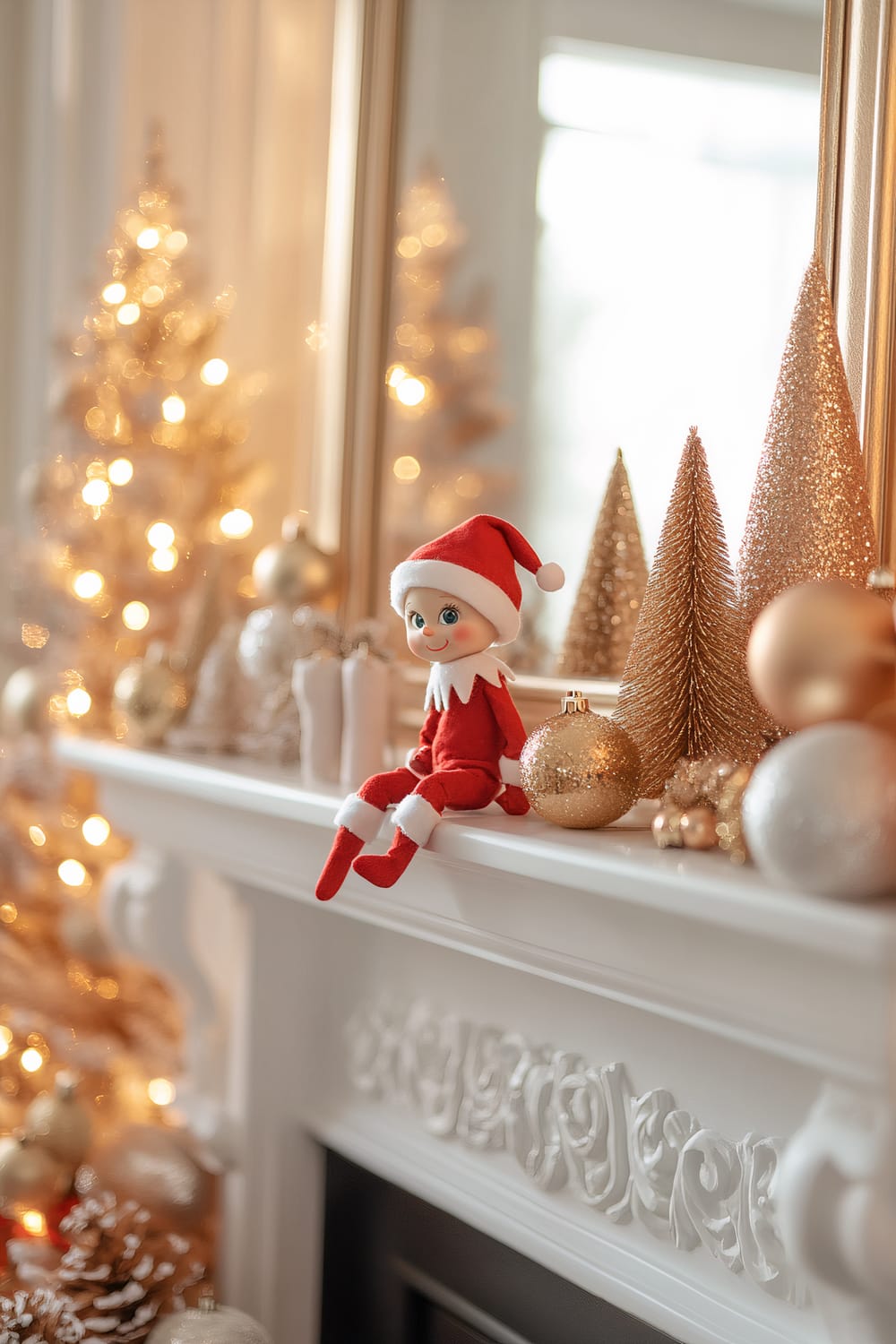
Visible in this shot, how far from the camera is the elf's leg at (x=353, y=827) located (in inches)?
38.0

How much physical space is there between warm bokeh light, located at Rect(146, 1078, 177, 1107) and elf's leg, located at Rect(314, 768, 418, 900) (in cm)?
91

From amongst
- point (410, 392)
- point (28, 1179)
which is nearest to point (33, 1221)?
point (28, 1179)

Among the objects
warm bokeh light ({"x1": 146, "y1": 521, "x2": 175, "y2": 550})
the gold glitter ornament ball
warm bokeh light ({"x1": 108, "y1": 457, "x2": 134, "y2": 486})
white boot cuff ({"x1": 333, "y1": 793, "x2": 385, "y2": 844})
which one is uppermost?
warm bokeh light ({"x1": 108, "y1": 457, "x2": 134, "y2": 486})

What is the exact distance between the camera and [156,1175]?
4.89 ft

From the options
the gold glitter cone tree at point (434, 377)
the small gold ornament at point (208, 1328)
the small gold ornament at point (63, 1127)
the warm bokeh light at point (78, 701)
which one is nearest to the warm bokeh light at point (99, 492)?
the warm bokeh light at point (78, 701)

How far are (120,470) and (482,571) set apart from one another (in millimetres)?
879

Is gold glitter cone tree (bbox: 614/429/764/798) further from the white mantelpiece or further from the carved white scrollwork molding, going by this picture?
the carved white scrollwork molding

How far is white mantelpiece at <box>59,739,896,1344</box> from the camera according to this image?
0.77 meters

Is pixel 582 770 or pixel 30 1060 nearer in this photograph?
pixel 582 770

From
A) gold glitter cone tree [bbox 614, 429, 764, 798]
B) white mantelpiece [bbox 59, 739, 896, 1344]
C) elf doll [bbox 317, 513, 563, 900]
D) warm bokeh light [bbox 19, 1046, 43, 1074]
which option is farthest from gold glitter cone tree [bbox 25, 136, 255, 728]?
gold glitter cone tree [bbox 614, 429, 764, 798]

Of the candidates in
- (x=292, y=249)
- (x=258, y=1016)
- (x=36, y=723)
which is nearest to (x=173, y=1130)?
(x=258, y=1016)

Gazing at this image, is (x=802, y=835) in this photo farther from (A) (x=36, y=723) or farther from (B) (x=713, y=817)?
(A) (x=36, y=723)

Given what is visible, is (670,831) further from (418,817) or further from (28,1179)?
(28,1179)

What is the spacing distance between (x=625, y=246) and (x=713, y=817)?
0.59 metres
